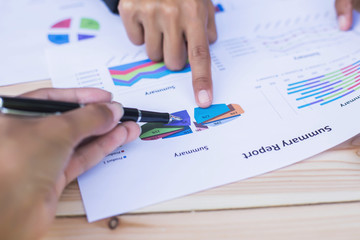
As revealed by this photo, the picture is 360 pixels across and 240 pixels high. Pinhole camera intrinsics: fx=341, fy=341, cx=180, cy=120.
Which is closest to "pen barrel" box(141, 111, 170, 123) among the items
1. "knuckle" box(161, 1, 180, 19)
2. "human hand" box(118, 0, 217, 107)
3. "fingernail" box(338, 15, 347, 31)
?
"human hand" box(118, 0, 217, 107)

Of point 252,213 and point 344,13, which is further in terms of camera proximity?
point 344,13

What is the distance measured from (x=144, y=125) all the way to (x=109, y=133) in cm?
7

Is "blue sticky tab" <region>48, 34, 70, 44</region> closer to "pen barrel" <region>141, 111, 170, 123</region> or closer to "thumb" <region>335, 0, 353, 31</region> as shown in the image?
"pen barrel" <region>141, 111, 170, 123</region>

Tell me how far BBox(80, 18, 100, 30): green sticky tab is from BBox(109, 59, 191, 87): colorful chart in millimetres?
160

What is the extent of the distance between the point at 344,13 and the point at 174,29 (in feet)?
1.23

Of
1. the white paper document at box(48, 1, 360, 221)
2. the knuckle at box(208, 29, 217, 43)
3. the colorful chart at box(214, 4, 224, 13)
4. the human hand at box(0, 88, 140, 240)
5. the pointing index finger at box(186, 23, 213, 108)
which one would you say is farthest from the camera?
the colorful chart at box(214, 4, 224, 13)

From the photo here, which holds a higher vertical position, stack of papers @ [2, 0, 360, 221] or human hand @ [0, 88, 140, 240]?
human hand @ [0, 88, 140, 240]

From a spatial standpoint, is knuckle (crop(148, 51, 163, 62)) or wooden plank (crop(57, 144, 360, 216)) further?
knuckle (crop(148, 51, 163, 62))

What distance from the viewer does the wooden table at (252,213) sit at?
1.32ft

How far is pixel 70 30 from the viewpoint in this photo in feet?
2.38

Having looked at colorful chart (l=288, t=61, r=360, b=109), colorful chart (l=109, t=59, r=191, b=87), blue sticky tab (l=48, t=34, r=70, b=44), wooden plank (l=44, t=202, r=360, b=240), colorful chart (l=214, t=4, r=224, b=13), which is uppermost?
blue sticky tab (l=48, t=34, r=70, b=44)

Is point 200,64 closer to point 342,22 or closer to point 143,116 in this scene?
point 143,116

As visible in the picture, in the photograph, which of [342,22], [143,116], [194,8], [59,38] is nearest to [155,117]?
[143,116]

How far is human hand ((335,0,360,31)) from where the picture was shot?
71 cm
